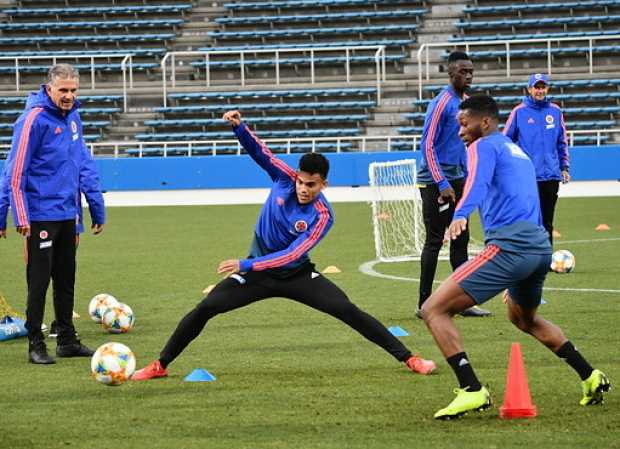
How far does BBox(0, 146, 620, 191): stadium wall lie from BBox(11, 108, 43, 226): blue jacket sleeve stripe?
21477mm

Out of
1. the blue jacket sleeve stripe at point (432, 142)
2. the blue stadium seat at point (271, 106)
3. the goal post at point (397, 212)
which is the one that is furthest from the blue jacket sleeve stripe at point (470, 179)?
the blue stadium seat at point (271, 106)

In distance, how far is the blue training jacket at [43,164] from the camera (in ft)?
27.1

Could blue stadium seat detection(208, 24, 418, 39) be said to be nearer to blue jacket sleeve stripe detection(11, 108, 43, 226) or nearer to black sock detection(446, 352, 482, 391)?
blue jacket sleeve stripe detection(11, 108, 43, 226)

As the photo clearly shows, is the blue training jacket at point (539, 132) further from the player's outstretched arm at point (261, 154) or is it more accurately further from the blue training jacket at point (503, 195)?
the blue training jacket at point (503, 195)

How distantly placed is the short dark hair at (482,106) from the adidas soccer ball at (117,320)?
13.6 feet

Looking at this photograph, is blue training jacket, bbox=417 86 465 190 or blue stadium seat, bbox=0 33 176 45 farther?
blue stadium seat, bbox=0 33 176 45

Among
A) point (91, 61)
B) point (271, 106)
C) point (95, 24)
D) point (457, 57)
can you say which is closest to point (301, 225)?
point (457, 57)

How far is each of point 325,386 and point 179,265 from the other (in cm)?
806

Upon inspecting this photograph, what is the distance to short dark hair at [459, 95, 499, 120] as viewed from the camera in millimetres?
6504

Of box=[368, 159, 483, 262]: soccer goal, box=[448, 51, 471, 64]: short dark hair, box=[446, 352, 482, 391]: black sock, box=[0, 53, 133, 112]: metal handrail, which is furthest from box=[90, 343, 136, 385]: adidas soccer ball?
box=[0, 53, 133, 112]: metal handrail

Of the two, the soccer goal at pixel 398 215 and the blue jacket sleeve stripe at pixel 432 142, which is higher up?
the blue jacket sleeve stripe at pixel 432 142

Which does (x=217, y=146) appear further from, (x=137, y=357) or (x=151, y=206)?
(x=137, y=357)

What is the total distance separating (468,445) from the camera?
18.7 ft

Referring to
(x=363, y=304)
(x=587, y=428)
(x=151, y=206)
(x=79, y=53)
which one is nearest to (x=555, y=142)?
(x=363, y=304)
